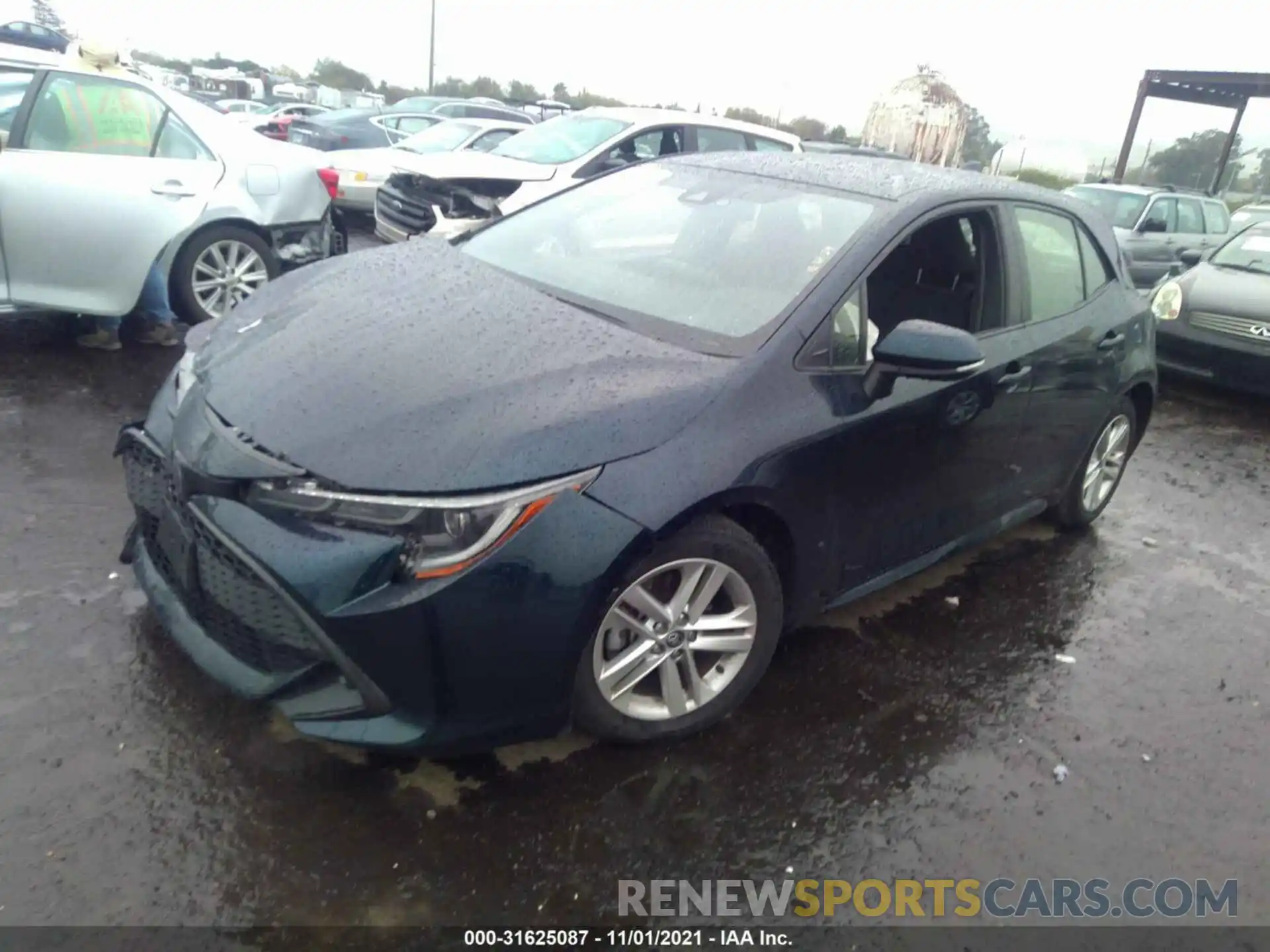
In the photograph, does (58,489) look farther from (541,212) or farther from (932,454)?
(932,454)

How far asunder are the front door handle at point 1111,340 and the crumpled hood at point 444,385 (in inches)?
85.1

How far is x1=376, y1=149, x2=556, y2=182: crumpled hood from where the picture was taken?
8.23 metres

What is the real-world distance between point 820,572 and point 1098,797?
105cm

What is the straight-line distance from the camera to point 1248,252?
305 inches

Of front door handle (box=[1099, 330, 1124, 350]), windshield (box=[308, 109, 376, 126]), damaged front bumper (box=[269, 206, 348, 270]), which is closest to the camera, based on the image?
front door handle (box=[1099, 330, 1124, 350])

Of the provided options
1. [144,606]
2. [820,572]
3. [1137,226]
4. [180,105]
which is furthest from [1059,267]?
[1137,226]

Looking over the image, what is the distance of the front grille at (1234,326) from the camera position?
6.89m

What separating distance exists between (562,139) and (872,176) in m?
6.07

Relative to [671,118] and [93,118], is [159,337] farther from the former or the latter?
[671,118]

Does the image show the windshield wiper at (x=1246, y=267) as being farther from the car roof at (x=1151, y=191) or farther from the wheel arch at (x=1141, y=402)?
the car roof at (x=1151, y=191)

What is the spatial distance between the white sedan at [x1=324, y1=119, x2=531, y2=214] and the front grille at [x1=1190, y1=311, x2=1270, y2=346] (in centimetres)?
Answer: 652

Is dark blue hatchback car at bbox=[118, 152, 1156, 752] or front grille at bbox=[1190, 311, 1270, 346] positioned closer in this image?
dark blue hatchback car at bbox=[118, 152, 1156, 752]

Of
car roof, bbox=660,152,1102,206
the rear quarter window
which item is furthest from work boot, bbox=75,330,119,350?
the rear quarter window

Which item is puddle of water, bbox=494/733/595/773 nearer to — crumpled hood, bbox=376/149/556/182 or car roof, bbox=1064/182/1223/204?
crumpled hood, bbox=376/149/556/182
